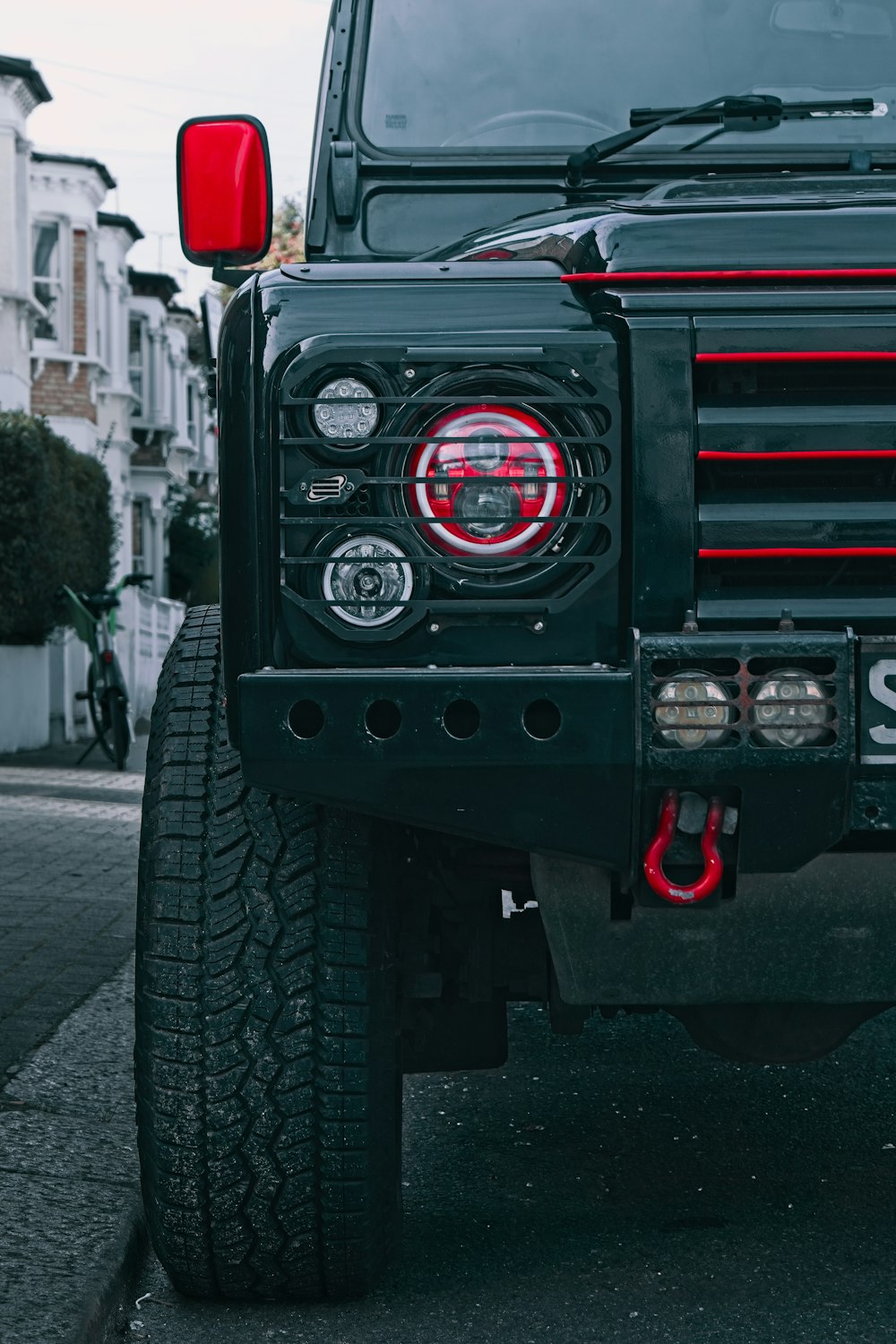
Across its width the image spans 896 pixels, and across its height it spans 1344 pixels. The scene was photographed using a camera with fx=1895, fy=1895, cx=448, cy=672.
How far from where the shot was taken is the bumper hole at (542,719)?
263 centimetres

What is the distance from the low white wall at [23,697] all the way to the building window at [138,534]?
1998cm

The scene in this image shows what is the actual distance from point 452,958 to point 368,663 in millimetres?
929

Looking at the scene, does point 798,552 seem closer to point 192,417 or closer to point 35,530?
point 35,530

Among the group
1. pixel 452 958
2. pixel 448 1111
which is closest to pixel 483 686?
pixel 452 958

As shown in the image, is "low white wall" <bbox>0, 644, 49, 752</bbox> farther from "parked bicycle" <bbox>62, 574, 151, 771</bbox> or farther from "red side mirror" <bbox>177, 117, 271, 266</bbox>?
"red side mirror" <bbox>177, 117, 271, 266</bbox>

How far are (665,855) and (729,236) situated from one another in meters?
0.91

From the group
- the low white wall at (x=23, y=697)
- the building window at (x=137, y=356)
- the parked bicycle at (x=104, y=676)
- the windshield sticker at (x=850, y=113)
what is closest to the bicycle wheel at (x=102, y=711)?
the parked bicycle at (x=104, y=676)

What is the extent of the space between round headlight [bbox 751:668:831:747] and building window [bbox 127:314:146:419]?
38688 mm

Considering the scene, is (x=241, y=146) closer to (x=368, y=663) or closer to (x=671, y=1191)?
(x=368, y=663)

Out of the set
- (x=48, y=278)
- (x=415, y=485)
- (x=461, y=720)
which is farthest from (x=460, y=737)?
(x=48, y=278)

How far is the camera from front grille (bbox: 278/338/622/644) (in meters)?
2.67

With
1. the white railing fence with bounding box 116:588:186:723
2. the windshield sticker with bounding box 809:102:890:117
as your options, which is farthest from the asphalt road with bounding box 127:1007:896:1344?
the white railing fence with bounding box 116:588:186:723

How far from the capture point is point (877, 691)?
2.64 m

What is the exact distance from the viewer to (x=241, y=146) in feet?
12.4
